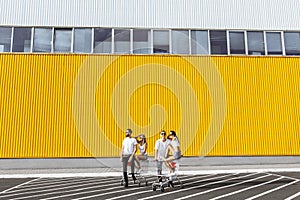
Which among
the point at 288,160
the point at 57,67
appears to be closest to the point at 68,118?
the point at 57,67

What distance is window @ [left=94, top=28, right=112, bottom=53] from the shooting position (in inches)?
629

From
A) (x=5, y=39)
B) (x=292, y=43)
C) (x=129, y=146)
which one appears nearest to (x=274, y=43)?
(x=292, y=43)

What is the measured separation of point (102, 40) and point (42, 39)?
326 cm

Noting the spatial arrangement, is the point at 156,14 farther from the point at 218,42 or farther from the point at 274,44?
the point at 274,44

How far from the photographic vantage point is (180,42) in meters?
16.4

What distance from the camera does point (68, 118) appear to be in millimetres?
14797

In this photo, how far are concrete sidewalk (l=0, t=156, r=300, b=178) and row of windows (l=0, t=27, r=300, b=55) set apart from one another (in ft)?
19.1

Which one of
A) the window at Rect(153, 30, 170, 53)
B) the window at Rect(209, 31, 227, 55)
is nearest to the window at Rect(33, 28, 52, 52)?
the window at Rect(153, 30, 170, 53)

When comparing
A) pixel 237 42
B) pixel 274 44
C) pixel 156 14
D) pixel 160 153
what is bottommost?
pixel 160 153

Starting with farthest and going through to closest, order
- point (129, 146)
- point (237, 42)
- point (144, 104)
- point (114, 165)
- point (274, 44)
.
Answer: point (274, 44)
point (237, 42)
point (144, 104)
point (114, 165)
point (129, 146)

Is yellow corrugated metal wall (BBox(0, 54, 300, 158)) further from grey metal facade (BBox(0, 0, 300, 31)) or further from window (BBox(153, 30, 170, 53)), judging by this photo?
grey metal facade (BBox(0, 0, 300, 31))

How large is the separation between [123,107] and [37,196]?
7.78 meters

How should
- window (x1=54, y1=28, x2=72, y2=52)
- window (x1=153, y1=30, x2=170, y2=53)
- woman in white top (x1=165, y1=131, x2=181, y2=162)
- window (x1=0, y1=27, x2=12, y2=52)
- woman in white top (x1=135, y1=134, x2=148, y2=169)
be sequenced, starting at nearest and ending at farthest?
woman in white top (x1=165, y1=131, x2=181, y2=162) < woman in white top (x1=135, y1=134, x2=148, y2=169) < window (x1=0, y1=27, x2=12, y2=52) < window (x1=54, y1=28, x2=72, y2=52) < window (x1=153, y1=30, x2=170, y2=53)

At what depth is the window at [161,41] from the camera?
1623 cm
